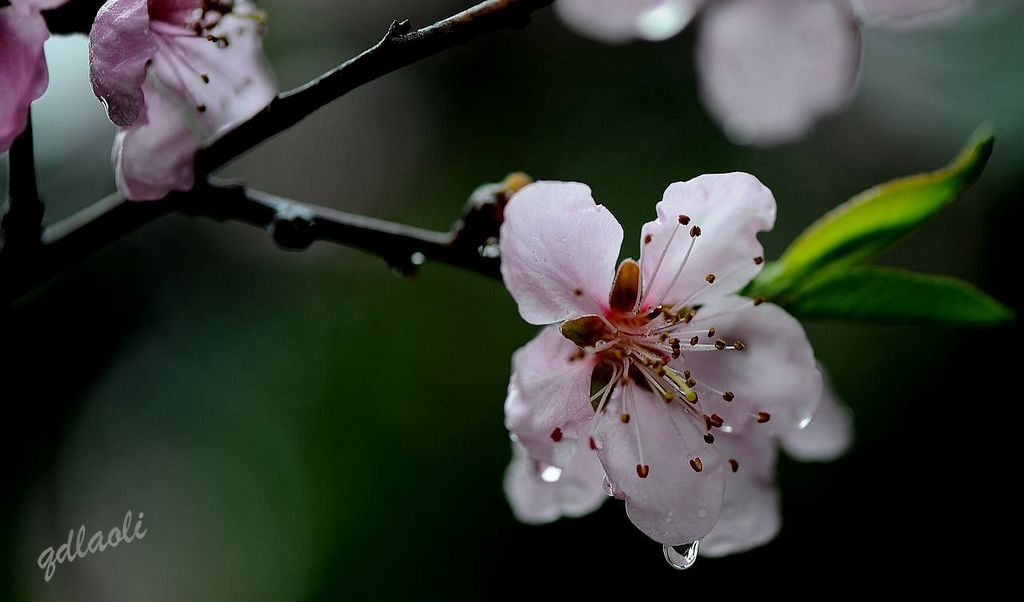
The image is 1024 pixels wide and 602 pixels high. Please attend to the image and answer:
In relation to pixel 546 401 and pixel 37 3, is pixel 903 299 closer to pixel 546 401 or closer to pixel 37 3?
pixel 546 401

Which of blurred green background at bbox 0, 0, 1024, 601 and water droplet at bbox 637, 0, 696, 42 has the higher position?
water droplet at bbox 637, 0, 696, 42

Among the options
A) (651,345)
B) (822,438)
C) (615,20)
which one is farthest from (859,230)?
(615,20)

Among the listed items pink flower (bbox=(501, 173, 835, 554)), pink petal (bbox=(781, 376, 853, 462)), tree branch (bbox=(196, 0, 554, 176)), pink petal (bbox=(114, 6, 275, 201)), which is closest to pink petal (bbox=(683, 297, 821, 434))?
pink flower (bbox=(501, 173, 835, 554))

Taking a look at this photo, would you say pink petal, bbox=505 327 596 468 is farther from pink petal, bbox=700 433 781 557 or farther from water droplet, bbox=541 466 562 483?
pink petal, bbox=700 433 781 557

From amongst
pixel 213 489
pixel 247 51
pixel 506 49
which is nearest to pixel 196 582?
pixel 213 489

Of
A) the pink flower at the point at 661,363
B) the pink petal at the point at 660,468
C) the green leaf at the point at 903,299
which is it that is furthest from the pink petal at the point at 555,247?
the green leaf at the point at 903,299

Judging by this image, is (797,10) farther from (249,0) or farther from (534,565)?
(534,565)

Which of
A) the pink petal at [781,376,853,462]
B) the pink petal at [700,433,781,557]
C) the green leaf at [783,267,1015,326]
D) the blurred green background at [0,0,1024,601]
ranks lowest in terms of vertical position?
the blurred green background at [0,0,1024,601]
